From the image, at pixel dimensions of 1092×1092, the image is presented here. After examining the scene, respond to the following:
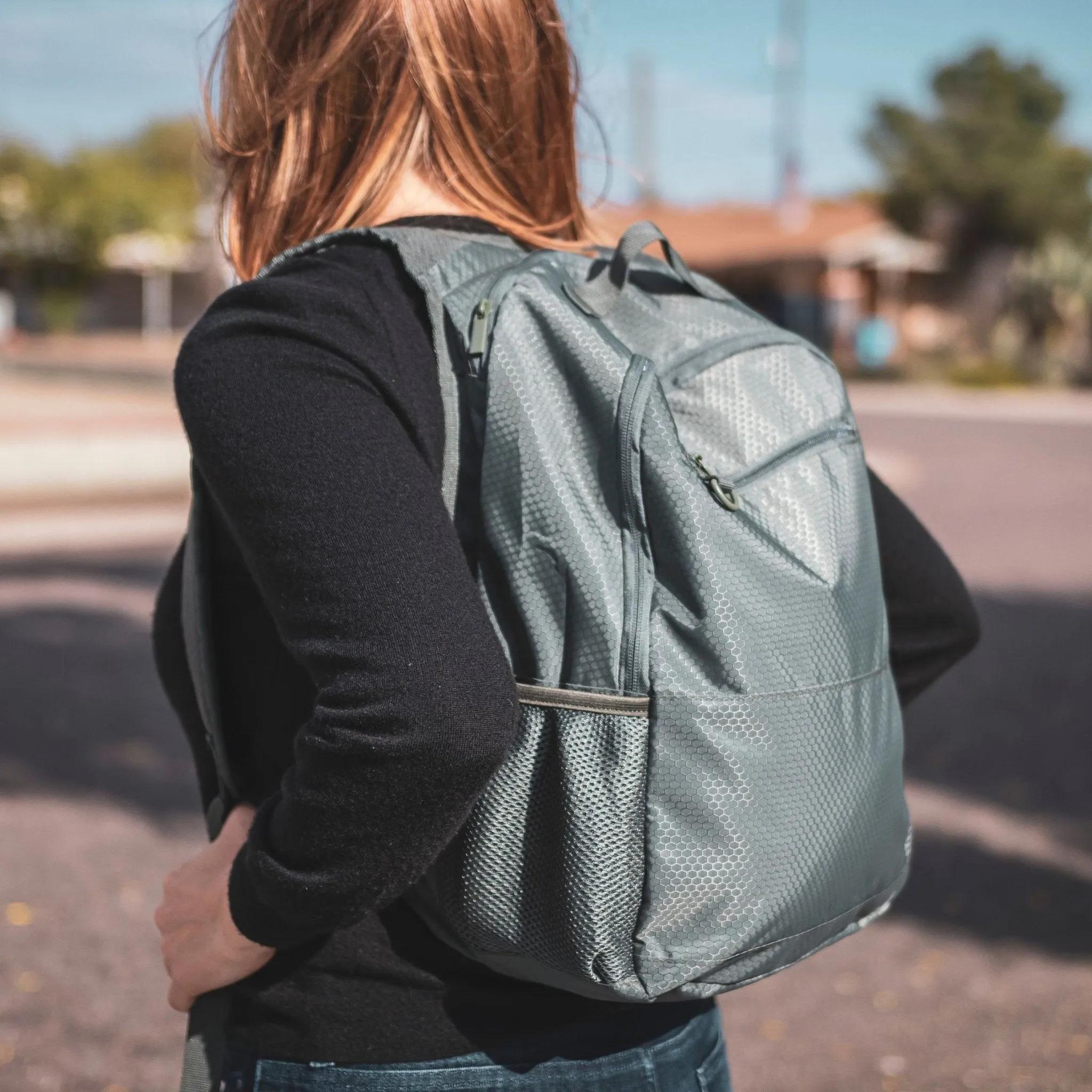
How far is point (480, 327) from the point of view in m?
1.09

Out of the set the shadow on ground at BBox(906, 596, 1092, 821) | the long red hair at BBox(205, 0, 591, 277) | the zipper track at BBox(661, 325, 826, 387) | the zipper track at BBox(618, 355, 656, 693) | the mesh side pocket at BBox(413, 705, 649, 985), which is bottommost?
the shadow on ground at BBox(906, 596, 1092, 821)

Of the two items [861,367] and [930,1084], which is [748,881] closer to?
[930,1084]

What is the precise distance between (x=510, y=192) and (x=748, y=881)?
701mm

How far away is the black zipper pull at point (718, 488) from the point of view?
1.10 meters

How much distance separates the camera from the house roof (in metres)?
35.9

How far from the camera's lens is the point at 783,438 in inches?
46.9

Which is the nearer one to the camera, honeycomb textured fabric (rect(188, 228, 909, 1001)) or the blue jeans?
honeycomb textured fabric (rect(188, 228, 909, 1001))

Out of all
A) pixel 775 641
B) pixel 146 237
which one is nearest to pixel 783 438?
pixel 775 641

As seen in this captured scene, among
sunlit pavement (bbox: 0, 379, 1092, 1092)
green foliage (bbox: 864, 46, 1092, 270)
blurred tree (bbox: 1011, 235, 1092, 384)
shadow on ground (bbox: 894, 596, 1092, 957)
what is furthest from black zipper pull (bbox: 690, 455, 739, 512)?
green foliage (bbox: 864, 46, 1092, 270)

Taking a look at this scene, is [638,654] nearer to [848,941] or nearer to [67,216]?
[848,941]

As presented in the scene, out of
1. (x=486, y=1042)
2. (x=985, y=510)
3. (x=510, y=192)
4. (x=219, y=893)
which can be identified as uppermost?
(x=510, y=192)

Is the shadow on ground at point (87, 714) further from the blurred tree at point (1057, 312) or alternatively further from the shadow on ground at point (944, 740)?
the blurred tree at point (1057, 312)

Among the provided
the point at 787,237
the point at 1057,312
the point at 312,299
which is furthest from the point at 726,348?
the point at 787,237

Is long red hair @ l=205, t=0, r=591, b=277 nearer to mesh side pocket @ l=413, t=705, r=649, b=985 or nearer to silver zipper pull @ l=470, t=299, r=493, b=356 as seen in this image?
silver zipper pull @ l=470, t=299, r=493, b=356
